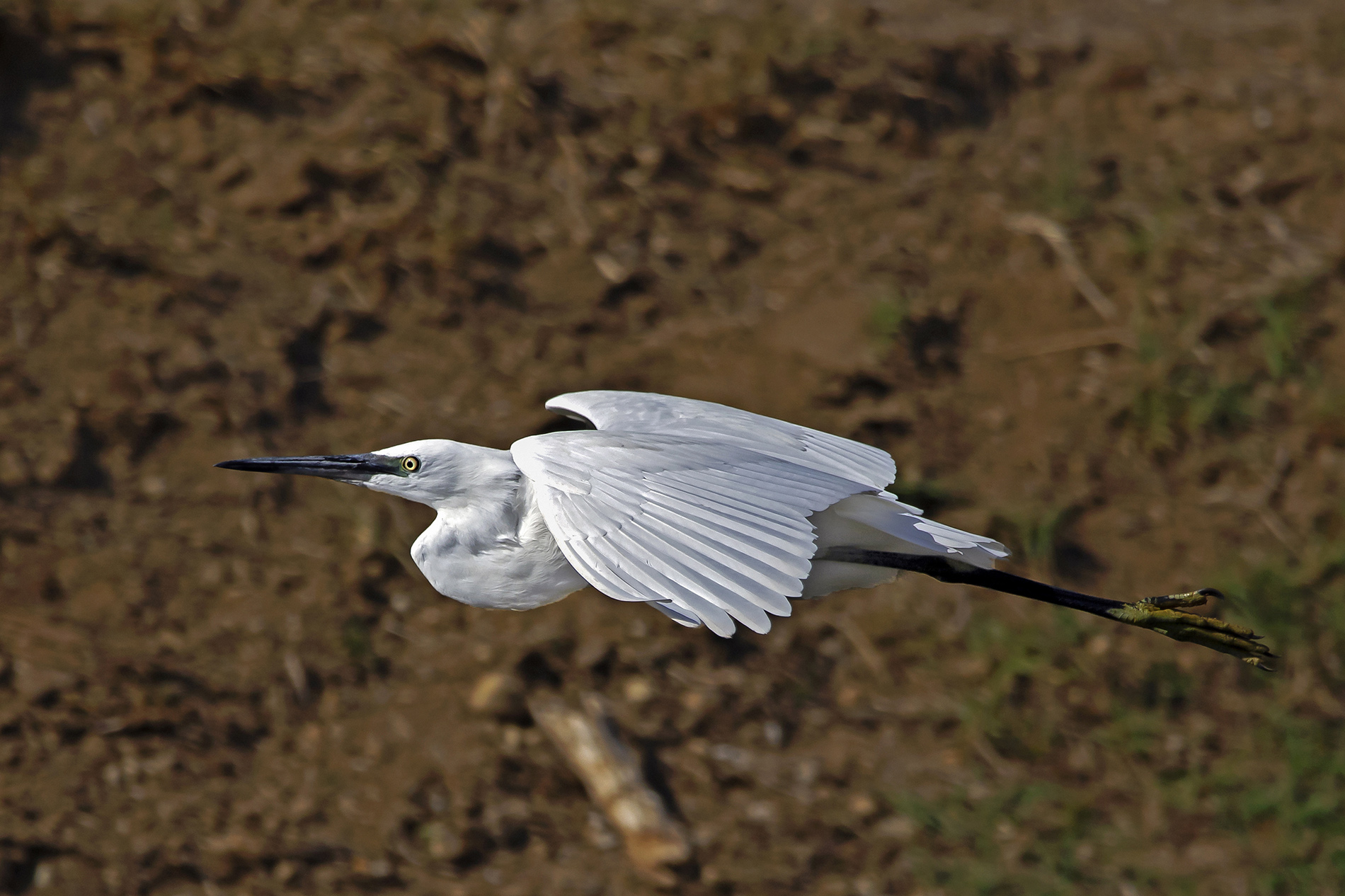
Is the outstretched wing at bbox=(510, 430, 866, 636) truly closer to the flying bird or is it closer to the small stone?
the flying bird

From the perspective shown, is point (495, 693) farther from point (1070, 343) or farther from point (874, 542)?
point (1070, 343)

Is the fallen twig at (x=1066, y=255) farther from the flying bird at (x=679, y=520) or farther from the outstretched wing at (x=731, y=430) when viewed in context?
the outstretched wing at (x=731, y=430)

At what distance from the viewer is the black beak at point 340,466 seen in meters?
3.98

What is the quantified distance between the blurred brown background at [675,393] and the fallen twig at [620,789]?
0.29 feet

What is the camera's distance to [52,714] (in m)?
6.02

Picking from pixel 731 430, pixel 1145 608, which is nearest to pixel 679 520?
pixel 731 430

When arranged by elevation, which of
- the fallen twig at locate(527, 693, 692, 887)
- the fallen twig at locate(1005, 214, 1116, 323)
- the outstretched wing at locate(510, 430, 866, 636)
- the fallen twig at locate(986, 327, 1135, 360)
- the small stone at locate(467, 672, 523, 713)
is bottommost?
the fallen twig at locate(527, 693, 692, 887)

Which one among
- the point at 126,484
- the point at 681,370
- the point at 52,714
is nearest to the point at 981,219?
the point at 681,370

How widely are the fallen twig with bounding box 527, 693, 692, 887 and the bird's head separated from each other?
2.32 meters

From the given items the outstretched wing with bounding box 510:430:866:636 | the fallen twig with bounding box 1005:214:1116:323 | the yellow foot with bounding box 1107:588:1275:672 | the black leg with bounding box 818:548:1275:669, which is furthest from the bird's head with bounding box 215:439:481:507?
the fallen twig with bounding box 1005:214:1116:323

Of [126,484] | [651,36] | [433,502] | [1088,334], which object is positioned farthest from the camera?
[651,36]

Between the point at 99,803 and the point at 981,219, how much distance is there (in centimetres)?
485

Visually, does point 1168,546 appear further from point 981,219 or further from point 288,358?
point 288,358

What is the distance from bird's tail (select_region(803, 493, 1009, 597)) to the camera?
3.90 metres
